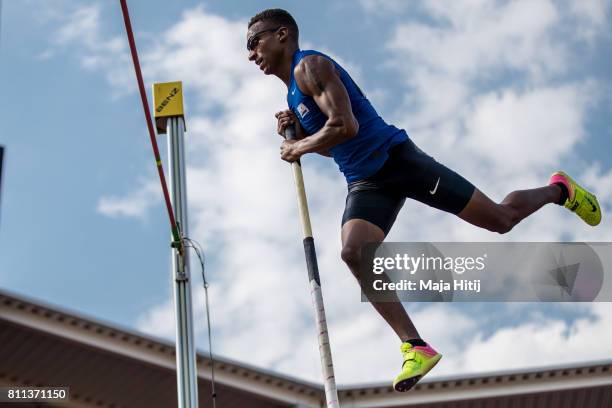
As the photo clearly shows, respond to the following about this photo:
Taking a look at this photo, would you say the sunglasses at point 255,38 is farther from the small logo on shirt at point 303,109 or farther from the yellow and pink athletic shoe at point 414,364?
the yellow and pink athletic shoe at point 414,364

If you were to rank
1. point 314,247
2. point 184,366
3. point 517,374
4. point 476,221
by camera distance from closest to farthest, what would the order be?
point 314,247, point 476,221, point 184,366, point 517,374

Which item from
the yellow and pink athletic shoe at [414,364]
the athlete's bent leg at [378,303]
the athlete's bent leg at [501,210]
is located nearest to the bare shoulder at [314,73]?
the athlete's bent leg at [378,303]

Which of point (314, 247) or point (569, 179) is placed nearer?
point (314, 247)

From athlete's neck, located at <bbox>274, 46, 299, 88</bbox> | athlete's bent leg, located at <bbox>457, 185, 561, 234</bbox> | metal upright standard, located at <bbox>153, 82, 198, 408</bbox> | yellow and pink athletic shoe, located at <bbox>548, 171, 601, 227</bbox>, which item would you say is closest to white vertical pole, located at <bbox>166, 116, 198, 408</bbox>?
metal upright standard, located at <bbox>153, 82, 198, 408</bbox>

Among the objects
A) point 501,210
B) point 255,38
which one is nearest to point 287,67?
point 255,38

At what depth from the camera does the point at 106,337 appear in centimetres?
1697

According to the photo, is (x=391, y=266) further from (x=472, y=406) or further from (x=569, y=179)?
(x=472, y=406)

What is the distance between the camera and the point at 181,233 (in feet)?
23.1

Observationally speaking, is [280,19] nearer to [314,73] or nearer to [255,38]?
[255,38]

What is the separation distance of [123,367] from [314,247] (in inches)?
485

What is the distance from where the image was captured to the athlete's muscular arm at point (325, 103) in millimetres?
5715

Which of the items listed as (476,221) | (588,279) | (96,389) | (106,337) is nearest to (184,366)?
(476,221)

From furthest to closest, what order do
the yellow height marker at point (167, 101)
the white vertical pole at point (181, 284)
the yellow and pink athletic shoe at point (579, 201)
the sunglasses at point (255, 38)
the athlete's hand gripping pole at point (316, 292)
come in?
the yellow height marker at point (167, 101), the yellow and pink athletic shoe at point (579, 201), the white vertical pole at point (181, 284), the sunglasses at point (255, 38), the athlete's hand gripping pole at point (316, 292)

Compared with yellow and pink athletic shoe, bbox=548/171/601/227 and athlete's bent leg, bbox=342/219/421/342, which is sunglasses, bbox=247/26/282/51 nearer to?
athlete's bent leg, bbox=342/219/421/342
